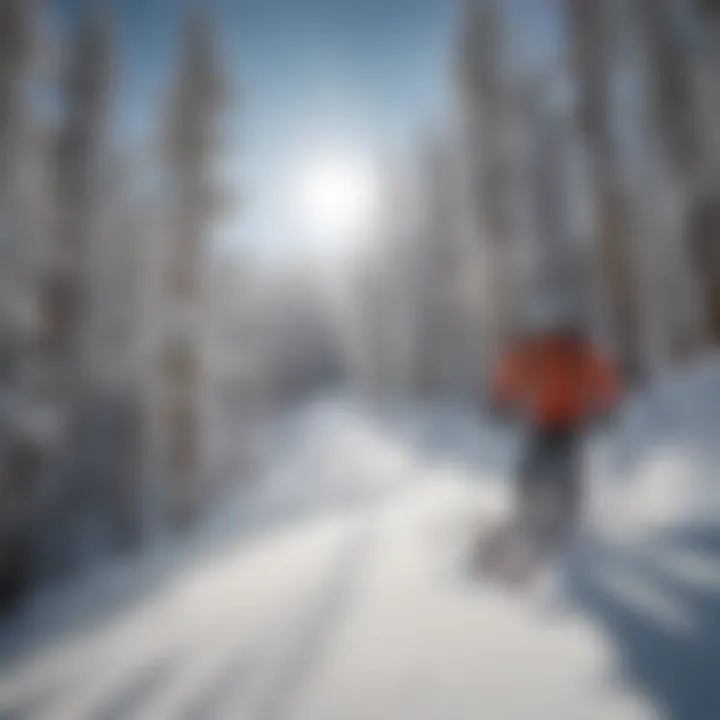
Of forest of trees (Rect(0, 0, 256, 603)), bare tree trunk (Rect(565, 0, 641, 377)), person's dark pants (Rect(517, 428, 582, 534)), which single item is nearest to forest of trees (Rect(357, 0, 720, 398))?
bare tree trunk (Rect(565, 0, 641, 377))

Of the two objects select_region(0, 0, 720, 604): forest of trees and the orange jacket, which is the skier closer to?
the orange jacket

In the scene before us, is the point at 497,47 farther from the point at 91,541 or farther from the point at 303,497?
the point at 91,541

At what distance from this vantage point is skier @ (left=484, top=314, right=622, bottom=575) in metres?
5.99

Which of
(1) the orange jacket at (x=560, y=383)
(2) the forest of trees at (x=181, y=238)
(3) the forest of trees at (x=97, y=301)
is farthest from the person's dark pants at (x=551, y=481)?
(3) the forest of trees at (x=97, y=301)

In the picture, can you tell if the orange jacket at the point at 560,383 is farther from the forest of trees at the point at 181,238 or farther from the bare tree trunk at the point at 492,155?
the bare tree trunk at the point at 492,155

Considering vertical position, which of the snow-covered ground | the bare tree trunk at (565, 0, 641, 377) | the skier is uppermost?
the bare tree trunk at (565, 0, 641, 377)

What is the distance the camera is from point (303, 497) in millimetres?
13727

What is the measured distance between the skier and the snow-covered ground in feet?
1.40

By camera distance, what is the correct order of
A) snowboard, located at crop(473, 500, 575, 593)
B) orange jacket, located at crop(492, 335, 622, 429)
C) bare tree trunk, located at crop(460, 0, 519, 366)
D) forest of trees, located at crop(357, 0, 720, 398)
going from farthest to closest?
bare tree trunk, located at crop(460, 0, 519, 366) < forest of trees, located at crop(357, 0, 720, 398) < orange jacket, located at crop(492, 335, 622, 429) < snowboard, located at crop(473, 500, 575, 593)

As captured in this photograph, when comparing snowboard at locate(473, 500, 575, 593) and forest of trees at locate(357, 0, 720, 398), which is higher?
forest of trees at locate(357, 0, 720, 398)

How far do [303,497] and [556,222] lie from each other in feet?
63.8

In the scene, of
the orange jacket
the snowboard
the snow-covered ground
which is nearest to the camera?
the snow-covered ground

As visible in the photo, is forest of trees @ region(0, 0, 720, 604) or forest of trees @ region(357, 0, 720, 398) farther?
forest of trees @ region(357, 0, 720, 398)

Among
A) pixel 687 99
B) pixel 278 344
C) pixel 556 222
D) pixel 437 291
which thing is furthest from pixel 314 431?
pixel 278 344
